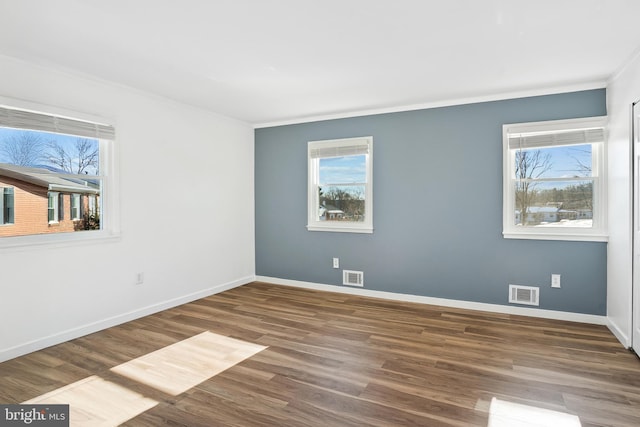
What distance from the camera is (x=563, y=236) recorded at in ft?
12.3

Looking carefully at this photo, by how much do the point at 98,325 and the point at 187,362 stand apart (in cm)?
130

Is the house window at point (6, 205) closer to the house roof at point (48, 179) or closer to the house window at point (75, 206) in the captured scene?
the house roof at point (48, 179)

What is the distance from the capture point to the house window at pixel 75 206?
338 centimetres

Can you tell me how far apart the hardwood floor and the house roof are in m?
1.40

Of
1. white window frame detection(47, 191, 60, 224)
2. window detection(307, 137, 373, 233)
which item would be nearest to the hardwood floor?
white window frame detection(47, 191, 60, 224)

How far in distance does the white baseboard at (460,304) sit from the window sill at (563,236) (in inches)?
Answer: 30.7

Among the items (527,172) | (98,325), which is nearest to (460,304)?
(527,172)

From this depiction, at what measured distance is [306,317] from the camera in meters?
3.95

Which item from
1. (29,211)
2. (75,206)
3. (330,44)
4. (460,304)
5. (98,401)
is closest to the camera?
(98,401)

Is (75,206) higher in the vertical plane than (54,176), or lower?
lower

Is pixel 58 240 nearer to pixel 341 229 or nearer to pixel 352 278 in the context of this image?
pixel 341 229

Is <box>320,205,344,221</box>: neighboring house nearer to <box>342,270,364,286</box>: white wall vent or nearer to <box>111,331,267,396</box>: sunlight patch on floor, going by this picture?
<box>342,270,364,286</box>: white wall vent

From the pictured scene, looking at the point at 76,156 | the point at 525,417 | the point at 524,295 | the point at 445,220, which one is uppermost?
the point at 76,156

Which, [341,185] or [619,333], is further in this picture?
[341,185]
